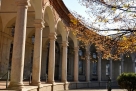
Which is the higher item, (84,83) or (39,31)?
(39,31)

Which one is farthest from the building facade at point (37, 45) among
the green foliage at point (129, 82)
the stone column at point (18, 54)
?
the green foliage at point (129, 82)

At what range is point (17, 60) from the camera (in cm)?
938

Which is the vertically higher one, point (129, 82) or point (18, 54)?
point (18, 54)

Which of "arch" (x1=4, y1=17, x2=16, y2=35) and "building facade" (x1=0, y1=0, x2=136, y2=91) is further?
"arch" (x1=4, y1=17, x2=16, y2=35)

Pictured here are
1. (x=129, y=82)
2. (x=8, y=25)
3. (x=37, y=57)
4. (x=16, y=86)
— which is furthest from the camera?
(x=8, y=25)

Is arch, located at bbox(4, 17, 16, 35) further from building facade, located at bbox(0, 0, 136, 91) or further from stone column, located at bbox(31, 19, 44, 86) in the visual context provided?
stone column, located at bbox(31, 19, 44, 86)

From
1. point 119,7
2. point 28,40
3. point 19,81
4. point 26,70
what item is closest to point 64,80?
point 26,70

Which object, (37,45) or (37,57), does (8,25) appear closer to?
(37,45)

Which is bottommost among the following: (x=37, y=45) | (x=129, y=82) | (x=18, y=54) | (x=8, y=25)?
(x=129, y=82)

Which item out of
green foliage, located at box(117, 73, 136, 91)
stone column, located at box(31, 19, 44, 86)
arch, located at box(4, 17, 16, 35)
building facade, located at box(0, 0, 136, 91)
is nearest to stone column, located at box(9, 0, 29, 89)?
building facade, located at box(0, 0, 136, 91)

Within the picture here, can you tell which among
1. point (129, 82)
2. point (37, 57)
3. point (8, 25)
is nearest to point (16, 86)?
point (37, 57)

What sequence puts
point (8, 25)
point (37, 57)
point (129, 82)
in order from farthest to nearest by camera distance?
point (8, 25)
point (129, 82)
point (37, 57)

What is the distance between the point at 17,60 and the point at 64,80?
37.5ft

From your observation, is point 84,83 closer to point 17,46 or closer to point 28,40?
point 28,40
